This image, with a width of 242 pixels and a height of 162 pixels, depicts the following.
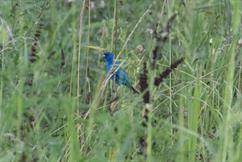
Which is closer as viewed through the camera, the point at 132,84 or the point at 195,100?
the point at 195,100

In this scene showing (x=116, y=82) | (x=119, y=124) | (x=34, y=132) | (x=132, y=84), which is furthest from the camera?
(x=116, y=82)

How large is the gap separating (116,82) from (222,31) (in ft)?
1.61

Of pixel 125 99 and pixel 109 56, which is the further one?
pixel 109 56

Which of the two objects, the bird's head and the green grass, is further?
the bird's head

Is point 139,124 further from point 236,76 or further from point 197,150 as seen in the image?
point 236,76

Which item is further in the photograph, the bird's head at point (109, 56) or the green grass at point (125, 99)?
the bird's head at point (109, 56)

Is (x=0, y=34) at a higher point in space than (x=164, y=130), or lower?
higher

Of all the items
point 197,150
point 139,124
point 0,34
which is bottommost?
point 197,150

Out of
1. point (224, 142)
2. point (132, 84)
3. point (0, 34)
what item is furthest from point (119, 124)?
point (132, 84)

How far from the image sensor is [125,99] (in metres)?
2.80

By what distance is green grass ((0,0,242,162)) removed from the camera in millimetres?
2113

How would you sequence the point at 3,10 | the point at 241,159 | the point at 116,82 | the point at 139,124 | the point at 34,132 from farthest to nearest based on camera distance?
the point at 3,10 → the point at 116,82 → the point at 34,132 → the point at 241,159 → the point at 139,124

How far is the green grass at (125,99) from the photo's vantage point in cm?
211

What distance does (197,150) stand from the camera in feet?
8.48
